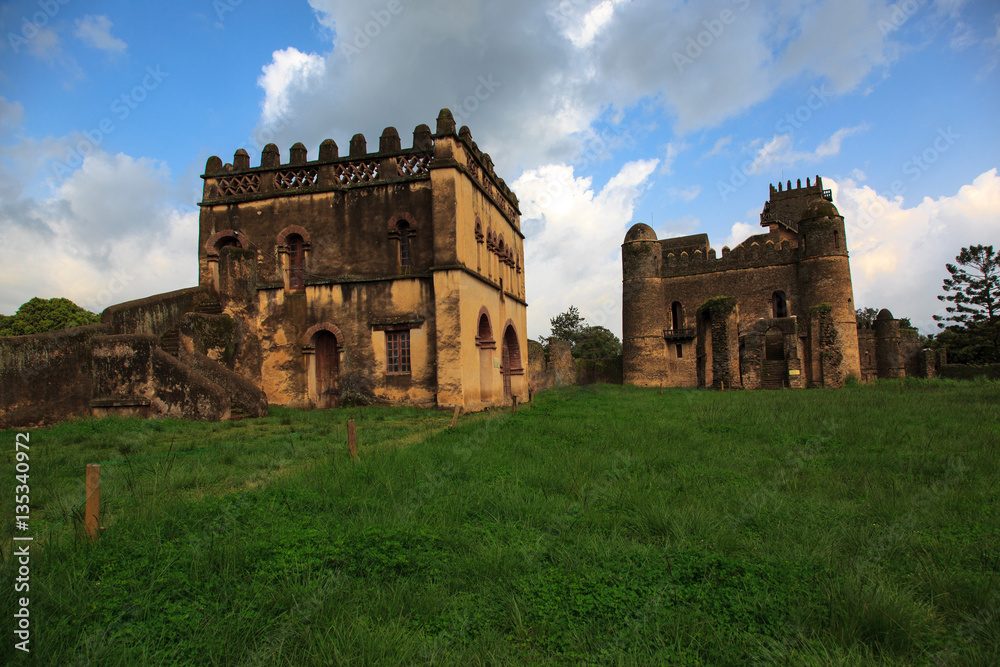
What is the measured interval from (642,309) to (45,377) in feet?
90.9

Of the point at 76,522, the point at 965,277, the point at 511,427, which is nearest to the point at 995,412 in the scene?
the point at 511,427

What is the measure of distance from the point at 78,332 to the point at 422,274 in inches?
297

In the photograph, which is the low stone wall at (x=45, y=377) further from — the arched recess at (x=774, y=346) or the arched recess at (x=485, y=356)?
the arched recess at (x=774, y=346)

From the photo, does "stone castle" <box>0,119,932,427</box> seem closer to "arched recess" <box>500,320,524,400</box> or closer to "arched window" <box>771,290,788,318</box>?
"arched recess" <box>500,320,524,400</box>

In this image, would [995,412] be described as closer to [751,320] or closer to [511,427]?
[511,427]

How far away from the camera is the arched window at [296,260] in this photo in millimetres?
15992

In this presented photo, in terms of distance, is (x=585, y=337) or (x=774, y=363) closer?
(x=774, y=363)

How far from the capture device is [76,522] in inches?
165

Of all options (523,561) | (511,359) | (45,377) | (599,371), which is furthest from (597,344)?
(523,561)

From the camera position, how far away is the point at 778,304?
31812 millimetres

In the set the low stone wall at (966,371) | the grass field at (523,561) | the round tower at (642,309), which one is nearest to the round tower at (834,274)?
the low stone wall at (966,371)

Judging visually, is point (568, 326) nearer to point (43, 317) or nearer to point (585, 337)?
point (585, 337)

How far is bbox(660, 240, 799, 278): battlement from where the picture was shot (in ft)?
103

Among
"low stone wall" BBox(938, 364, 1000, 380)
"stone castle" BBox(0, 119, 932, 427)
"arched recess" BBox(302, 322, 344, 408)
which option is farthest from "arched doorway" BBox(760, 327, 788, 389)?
"arched recess" BBox(302, 322, 344, 408)
